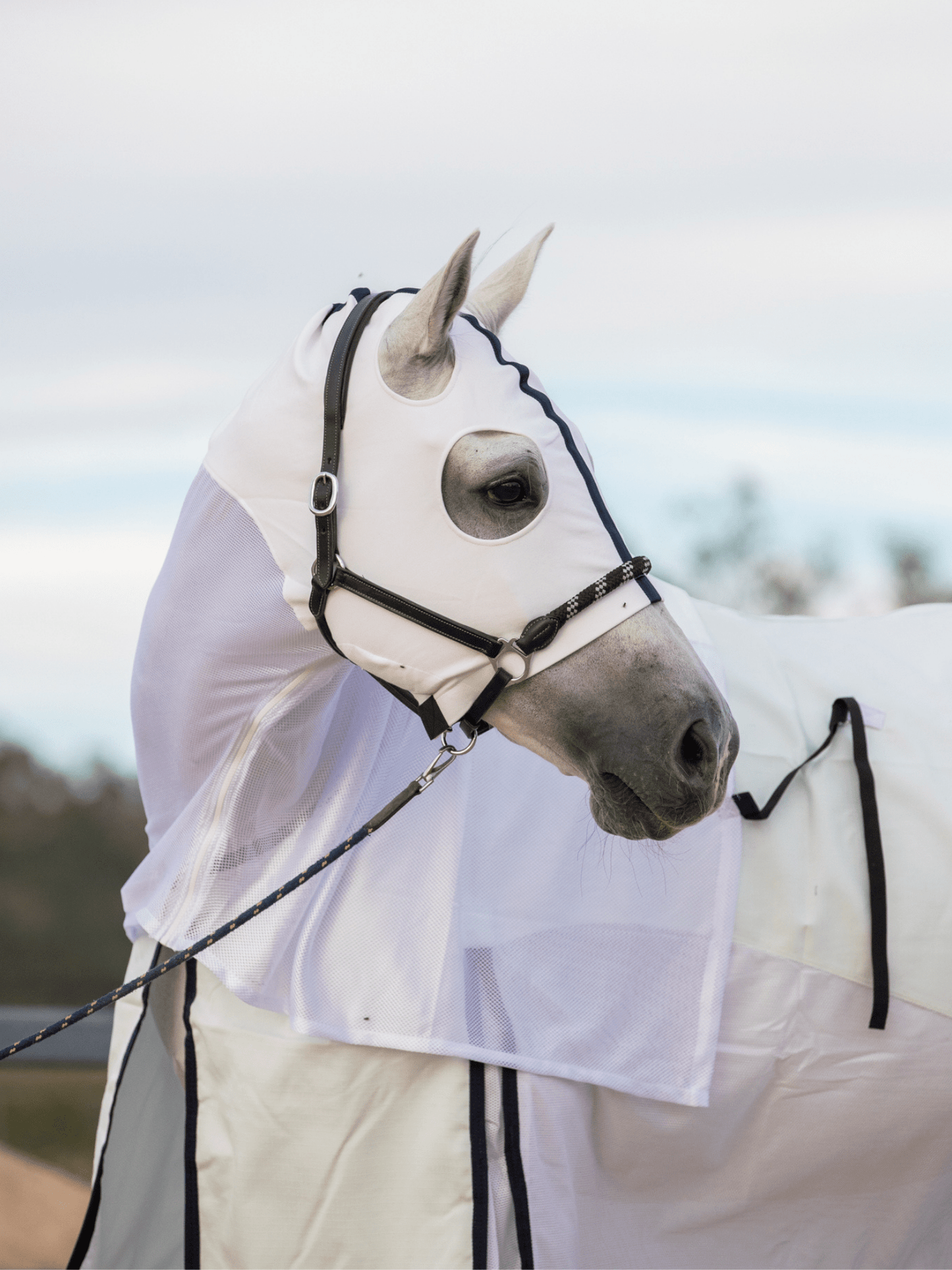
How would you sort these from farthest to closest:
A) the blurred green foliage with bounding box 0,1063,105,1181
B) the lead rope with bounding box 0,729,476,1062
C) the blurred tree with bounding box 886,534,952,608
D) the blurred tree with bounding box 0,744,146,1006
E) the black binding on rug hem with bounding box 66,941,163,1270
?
the blurred tree with bounding box 886,534,952,608
the blurred tree with bounding box 0,744,146,1006
the blurred green foliage with bounding box 0,1063,105,1181
the black binding on rug hem with bounding box 66,941,163,1270
the lead rope with bounding box 0,729,476,1062

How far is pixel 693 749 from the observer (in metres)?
1.30

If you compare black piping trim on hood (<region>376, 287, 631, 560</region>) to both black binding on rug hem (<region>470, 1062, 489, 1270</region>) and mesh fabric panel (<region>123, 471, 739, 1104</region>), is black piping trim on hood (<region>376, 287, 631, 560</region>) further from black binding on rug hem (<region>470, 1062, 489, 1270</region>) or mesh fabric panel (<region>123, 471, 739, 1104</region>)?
black binding on rug hem (<region>470, 1062, 489, 1270</region>)

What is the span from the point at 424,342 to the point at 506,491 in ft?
0.74

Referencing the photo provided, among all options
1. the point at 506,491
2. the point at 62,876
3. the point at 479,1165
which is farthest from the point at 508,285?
the point at 62,876

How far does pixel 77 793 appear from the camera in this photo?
28.0 ft

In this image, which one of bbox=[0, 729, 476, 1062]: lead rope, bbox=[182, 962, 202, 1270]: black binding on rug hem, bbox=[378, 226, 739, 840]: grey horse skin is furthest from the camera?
bbox=[182, 962, 202, 1270]: black binding on rug hem

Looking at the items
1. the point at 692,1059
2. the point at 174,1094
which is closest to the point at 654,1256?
the point at 692,1059

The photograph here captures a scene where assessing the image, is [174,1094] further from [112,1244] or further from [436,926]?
[436,926]

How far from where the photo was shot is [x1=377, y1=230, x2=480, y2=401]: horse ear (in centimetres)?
129

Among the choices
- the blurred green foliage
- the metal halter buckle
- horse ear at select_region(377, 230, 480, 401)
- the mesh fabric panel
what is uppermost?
horse ear at select_region(377, 230, 480, 401)

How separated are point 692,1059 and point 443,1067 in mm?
384

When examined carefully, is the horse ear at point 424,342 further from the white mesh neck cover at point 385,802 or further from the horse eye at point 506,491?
the horse eye at point 506,491

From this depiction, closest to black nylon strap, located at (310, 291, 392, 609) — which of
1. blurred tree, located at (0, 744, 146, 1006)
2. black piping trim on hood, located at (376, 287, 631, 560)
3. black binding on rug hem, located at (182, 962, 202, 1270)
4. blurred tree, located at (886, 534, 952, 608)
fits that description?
black piping trim on hood, located at (376, 287, 631, 560)

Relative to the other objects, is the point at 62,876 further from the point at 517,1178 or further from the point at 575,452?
the point at 575,452
